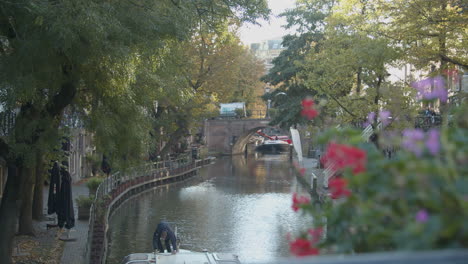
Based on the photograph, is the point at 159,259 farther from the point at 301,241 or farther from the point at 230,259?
the point at 301,241

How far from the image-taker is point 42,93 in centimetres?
1365

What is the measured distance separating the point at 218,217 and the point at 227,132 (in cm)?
4865

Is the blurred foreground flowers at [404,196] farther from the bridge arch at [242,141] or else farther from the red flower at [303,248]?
the bridge arch at [242,141]

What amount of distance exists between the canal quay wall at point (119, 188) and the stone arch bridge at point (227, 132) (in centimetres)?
1597

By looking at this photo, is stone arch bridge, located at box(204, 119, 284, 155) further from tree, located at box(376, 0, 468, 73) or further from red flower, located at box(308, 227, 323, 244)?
red flower, located at box(308, 227, 323, 244)

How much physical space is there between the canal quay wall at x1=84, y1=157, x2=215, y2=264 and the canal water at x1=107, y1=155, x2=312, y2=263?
0.67 meters

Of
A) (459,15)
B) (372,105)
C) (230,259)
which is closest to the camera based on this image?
(230,259)

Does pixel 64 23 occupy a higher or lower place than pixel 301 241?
higher

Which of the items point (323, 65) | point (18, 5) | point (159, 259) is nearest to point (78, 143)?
point (323, 65)

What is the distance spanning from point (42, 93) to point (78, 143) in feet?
86.2

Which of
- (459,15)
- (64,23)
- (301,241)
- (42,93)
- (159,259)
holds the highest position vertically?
(459,15)

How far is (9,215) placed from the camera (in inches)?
534

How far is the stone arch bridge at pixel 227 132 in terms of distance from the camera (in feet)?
247

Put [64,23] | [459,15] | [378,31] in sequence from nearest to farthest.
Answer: [64,23]
[459,15]
[378,31]
